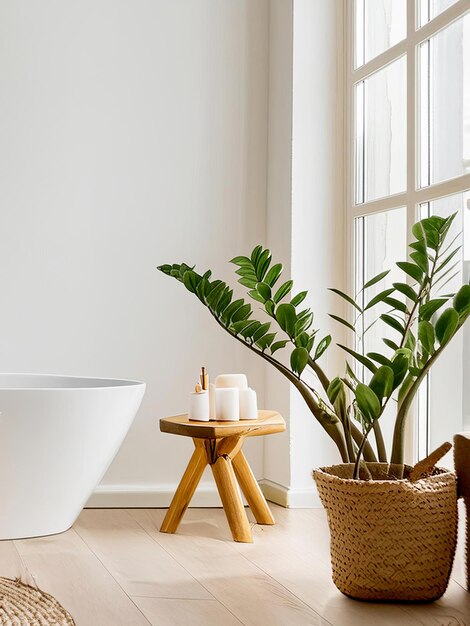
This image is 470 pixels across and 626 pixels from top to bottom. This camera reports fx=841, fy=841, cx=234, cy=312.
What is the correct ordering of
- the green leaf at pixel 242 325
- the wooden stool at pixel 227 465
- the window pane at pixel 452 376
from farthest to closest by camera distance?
the wooden stool at pixel 227 465
the window pane at pixel 452 376
the green leaf at pixel 242 325

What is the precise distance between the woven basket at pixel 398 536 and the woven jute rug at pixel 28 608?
64cm

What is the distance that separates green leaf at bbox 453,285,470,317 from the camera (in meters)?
1.81

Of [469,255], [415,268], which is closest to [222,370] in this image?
[469,255]

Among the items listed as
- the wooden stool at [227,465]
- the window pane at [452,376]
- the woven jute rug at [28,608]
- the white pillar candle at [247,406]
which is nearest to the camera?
the woven jute rug at [28,608]

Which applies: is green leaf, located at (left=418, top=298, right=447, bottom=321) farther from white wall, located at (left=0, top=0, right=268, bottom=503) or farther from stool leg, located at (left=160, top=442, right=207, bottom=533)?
white wall, located at (left=0, top=0, right=268, bottom=503)

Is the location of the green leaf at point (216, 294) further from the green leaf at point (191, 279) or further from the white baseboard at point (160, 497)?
the white baseboard at point (160, 497)

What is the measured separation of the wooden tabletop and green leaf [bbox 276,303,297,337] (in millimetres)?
585

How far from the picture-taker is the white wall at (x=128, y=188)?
3045mm

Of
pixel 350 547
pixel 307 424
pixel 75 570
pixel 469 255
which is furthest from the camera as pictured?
pixel 307 424

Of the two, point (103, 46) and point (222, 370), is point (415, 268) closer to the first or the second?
point (222, 370)

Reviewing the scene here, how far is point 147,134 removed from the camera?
3.14 metres

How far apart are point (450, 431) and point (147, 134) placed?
1.56 meters

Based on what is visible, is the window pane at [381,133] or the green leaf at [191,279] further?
the window pane at [381,133]

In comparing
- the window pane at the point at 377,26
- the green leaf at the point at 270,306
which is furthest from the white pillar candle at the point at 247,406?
the window pane at the point at 377,26
